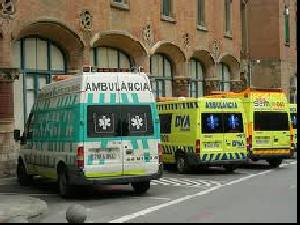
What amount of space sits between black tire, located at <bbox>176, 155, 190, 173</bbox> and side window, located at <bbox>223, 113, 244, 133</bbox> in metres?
1.57

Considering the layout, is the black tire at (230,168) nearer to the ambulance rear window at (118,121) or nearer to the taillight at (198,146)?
the taillight at (198,146)

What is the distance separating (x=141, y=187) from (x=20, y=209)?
12.1 ft

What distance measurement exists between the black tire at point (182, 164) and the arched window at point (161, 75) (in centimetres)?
1021

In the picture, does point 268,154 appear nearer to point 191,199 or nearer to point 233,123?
point 233,123

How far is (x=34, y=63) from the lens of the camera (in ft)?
77.8

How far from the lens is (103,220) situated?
37.6ft

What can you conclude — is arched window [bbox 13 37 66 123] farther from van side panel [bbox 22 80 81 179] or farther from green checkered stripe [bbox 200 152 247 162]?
green checkered stripe [bbox 200 152 247 162]

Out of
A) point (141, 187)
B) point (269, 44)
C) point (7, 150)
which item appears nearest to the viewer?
point (141, 187)

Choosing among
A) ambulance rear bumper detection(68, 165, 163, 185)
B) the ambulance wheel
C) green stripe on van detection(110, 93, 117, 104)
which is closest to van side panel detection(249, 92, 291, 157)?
ambulance rear bumper detection(68, 165, 163, 185)

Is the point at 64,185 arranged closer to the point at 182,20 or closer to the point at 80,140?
the point at 80,140

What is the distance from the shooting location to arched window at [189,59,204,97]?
1358 inches

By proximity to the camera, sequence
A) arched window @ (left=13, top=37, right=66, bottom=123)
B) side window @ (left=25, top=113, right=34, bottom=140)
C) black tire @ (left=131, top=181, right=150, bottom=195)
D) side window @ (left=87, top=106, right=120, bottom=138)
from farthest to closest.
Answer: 1. arched window @ (left=13, top=37, right=66, bottom=123)
2. side window @ (left=25, top=113, right=34, bottom=140)
3. black tire @ (left=131, top=181, right=150, bottom=195)
4. side window @ (left=87, top=106, right=120, bottom=138)

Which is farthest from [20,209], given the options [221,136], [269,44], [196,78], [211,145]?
[269,44]

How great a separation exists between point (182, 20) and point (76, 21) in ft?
27.8
